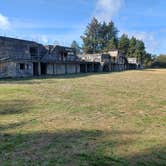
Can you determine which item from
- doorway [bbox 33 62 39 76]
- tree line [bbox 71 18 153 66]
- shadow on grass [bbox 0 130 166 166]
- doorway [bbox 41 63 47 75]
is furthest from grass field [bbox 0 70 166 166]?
tree line [bbox 71 18 153 66]

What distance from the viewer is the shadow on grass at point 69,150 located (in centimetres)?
644

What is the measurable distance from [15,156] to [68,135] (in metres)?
2.24

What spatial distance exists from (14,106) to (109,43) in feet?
300

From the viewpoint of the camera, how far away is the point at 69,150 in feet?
23.7

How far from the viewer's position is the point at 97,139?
8.19 meters

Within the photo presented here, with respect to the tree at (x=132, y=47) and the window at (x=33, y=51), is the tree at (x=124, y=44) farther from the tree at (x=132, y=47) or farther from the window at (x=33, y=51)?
the window at (x=33, y=51)

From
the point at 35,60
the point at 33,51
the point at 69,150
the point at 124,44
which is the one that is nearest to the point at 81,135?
the point at 69,150

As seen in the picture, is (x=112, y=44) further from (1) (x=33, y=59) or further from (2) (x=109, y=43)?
(1) (x=33, y=59)

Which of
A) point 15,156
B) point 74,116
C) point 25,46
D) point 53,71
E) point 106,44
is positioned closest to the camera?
point 15,156

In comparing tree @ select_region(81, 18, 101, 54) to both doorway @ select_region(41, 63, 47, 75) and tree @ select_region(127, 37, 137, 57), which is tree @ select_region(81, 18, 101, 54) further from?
doorway @ select_region(41, 63, 47, 75)

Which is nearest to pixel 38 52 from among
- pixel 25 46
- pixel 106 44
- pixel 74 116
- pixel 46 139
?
pixel 25 46

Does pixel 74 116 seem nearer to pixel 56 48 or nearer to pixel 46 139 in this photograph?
pixel 46 139

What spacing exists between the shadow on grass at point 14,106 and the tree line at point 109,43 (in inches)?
3298

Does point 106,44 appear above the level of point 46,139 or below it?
above
